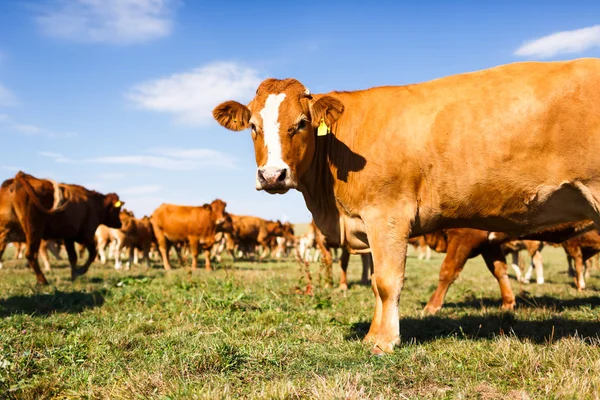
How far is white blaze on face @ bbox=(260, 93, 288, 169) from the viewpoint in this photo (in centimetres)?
493

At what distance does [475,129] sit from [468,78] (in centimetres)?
74

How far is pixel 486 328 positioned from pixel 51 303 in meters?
6.81

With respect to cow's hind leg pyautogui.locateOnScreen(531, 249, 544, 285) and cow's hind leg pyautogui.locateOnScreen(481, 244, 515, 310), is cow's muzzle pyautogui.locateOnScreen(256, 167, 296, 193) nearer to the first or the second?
cow's hind leg pyautogui.locateOnScreen(481, 244, 515, 310)

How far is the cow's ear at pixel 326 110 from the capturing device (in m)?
5.27

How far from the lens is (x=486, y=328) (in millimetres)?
6379

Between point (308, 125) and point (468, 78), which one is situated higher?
point (468, 78)

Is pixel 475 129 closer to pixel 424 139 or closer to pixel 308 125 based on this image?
pixel 424 139

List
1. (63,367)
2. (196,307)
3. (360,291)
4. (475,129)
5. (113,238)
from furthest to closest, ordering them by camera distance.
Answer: (113,238) → (360,291) → (196,307) → (475,129) → (63,367)

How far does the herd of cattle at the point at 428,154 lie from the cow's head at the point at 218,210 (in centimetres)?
1793

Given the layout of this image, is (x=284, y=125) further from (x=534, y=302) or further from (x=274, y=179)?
(x=534, y=302)

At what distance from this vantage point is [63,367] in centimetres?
419

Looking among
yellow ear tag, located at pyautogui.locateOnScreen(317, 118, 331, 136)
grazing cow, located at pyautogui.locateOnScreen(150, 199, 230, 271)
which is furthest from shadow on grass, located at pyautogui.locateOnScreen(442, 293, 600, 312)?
grazing cow, located at pyautogui.locateOnScreen(150, 199, 230, 271)

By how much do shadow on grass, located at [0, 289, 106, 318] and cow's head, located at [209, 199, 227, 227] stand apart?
14.4 meters

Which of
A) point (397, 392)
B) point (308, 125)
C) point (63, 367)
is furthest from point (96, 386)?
point (308, 125)
